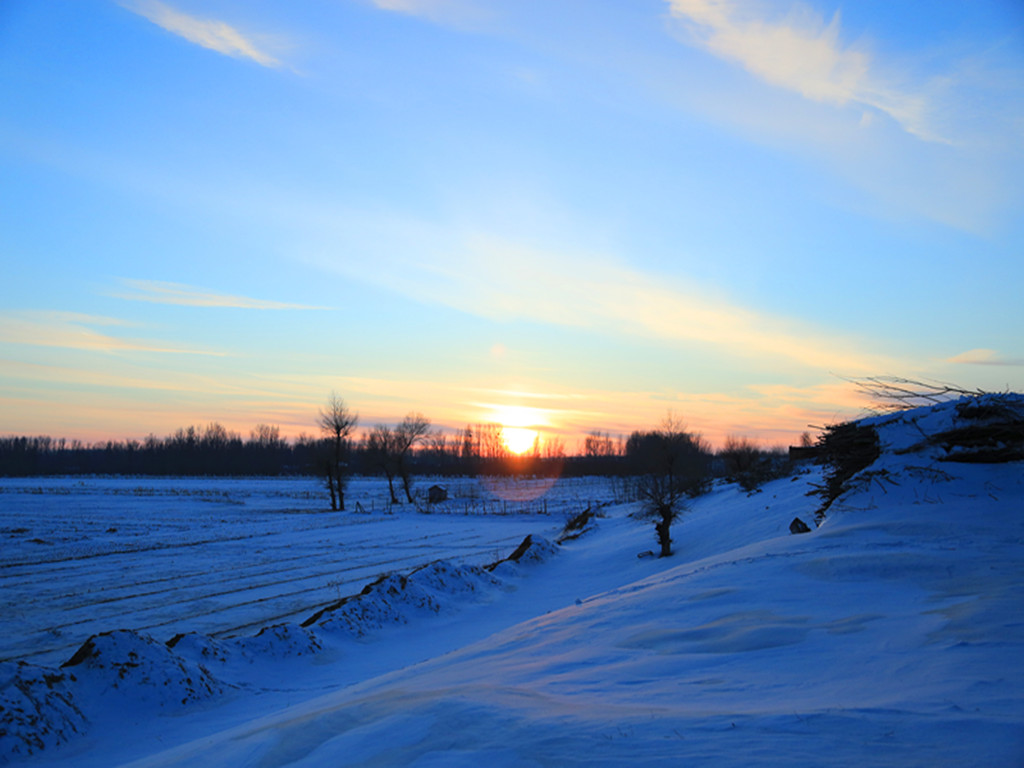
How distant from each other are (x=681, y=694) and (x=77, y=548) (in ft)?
94.0

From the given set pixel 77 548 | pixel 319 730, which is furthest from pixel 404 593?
pixel 77 548

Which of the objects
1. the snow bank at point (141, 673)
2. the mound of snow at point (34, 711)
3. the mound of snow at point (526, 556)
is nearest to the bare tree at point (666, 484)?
the mound of snow at point (526, 556)

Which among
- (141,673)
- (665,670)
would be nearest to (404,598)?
(141,673)

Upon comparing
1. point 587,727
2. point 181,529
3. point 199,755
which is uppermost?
point 587,727

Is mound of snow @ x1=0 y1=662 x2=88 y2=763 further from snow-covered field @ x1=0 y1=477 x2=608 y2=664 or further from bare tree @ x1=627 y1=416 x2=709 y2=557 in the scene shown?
bare tree @ x1=627 y1=416 x2=709 y2=557

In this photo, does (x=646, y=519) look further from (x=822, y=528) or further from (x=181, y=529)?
(x=181, y=529)

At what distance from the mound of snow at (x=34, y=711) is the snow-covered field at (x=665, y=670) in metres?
0.03

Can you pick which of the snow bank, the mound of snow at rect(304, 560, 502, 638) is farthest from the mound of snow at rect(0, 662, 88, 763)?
the mound of snow at rect(304, 560, 502, 638)

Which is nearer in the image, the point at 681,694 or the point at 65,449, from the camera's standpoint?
the point at 681,694

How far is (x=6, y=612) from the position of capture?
14.2 meters

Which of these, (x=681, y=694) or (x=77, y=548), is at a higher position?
(x=681, y=694)

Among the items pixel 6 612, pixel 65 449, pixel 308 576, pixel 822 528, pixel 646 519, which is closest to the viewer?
pixel 822 528

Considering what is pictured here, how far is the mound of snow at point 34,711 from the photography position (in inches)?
255

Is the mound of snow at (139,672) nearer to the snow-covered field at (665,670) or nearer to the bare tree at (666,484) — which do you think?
the snow-covered field at (665,670)
